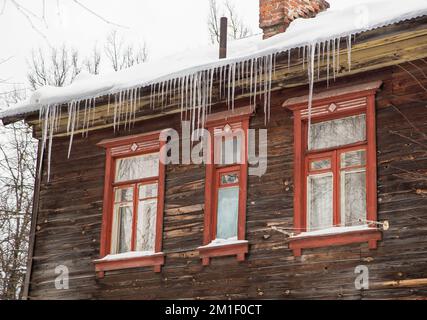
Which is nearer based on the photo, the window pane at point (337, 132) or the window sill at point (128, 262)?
the window pane at point (337, 132)

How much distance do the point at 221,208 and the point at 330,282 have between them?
7.61 feet

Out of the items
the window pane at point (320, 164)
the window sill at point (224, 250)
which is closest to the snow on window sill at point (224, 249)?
the window sill at point (224, 250)

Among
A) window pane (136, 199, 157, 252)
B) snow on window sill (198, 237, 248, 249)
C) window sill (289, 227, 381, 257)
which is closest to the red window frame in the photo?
window pane (136, 199, 157, 252)

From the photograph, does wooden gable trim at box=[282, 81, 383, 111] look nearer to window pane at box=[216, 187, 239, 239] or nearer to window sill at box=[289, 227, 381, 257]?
window pane at box=[216, 187, 239, 239]

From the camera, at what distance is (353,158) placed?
41.4 ft

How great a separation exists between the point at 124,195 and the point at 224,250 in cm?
256

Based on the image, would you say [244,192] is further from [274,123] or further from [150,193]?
[150,193]

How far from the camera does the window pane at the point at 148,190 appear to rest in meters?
14.9

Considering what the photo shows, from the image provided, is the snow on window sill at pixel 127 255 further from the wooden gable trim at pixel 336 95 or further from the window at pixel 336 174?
the wooden gable trim at pixel 336 95

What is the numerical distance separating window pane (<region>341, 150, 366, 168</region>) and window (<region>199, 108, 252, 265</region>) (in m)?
1.64

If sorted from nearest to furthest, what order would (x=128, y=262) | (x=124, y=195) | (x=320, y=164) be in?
(x=320, y=164) → (x=128, y=262) → (x=124, y=195)

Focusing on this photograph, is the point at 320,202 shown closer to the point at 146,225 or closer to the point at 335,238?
the point at 335,238

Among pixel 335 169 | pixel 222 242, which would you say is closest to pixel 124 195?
pixel 222 242

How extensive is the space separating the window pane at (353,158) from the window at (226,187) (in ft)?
5.39
